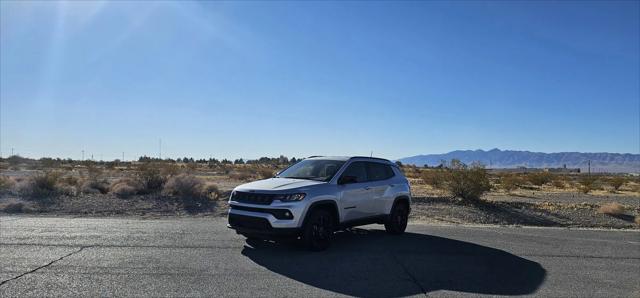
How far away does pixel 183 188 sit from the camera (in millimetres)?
22672

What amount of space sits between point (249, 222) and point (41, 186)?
16.8 m

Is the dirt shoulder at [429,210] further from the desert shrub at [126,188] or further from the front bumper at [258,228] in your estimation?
the front bumper at [258,228]

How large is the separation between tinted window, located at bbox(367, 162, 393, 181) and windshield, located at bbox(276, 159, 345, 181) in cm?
96

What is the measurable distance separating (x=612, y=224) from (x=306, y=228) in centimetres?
1470

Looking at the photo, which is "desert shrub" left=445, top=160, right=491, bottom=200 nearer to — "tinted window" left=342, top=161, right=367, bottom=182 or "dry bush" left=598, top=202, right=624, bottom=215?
"dry bush" left=598, top=202, right=624, bottom=215

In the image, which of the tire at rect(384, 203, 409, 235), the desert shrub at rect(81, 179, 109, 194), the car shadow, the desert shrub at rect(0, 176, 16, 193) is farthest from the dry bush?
the desert shrub at rect(0, 176, 16, 193)

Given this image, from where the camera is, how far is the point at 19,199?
2098 cm

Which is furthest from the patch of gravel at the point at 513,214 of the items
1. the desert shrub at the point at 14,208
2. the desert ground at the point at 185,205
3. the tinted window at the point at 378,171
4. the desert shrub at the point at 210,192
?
the desert shrub at the point at 14,208

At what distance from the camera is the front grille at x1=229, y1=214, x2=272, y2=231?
1001cm

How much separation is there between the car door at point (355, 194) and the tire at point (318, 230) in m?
0.47

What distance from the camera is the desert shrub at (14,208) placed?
18422mm

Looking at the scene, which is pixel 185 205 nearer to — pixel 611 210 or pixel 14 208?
pixel 14 208

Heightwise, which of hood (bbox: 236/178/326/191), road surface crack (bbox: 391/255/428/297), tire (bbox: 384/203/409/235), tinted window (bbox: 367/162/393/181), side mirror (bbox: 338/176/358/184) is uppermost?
tinted window (bbox: 367/162/393/181)

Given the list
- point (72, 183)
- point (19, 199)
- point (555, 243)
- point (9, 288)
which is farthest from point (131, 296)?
point (72, 183)
